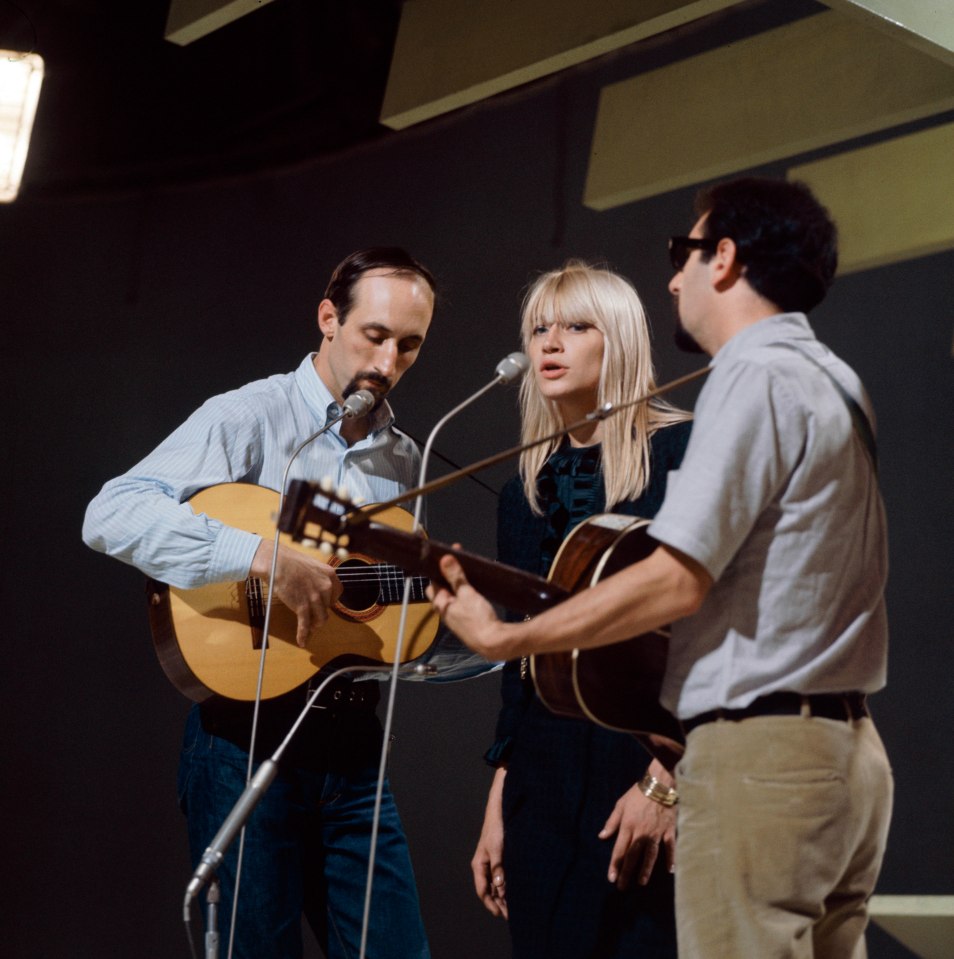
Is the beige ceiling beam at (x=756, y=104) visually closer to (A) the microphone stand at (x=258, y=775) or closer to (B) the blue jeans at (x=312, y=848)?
(A) the microphone stand at (x=258, y=775)

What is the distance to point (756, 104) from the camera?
3.97 metres

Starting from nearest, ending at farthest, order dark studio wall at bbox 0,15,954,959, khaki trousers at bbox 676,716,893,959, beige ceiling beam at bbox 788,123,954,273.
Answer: khaki trousers at bbox 676,716,893,959 < beige ceiling beam at bbox 788,123,954,273 < dark studio wall at bbox 0,15,954,959

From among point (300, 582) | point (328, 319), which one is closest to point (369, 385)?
point (328, 319)

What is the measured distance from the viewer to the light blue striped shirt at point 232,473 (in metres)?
2.71

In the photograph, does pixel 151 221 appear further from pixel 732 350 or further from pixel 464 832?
pixel 732 350

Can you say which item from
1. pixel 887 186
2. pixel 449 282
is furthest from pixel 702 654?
pixel 449 282

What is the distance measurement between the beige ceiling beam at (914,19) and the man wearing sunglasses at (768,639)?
193 centimetres

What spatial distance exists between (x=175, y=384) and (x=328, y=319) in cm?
177

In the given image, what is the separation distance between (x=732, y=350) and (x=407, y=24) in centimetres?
340

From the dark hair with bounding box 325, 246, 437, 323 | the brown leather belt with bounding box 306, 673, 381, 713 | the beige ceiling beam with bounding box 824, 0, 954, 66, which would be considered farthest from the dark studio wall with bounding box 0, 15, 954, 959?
the brown leather belt with bounding box 306, 673, 381, 713

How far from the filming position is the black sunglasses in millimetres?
1973

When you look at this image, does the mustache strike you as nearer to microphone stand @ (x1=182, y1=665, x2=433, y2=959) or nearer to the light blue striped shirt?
the light blue striped shirt

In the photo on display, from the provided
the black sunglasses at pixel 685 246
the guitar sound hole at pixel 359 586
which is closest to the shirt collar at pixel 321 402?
the guitar sound hole at pixel 359 586

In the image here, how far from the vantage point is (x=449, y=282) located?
4617mm
